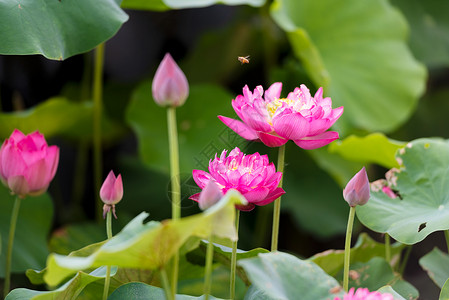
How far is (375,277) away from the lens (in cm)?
65

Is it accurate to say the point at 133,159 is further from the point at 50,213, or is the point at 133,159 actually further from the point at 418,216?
the point at 418,216

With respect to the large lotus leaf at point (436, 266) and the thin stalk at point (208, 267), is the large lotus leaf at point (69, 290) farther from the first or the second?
the large lotus leaf at point (436, 266)

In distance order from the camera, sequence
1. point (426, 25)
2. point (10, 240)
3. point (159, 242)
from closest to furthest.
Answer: point (159, 242)
point (10, 240)
point (426, 25)

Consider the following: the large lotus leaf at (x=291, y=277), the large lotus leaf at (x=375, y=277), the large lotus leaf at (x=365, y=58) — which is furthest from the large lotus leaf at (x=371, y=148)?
the large lotus leaf at (x=291, y=277)

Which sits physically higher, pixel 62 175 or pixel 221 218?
pixel 221 218

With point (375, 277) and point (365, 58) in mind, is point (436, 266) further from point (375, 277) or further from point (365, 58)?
point (365, 58)

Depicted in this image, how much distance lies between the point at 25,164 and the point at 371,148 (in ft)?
1.79

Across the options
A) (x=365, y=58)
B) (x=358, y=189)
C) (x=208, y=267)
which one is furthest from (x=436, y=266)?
(x=365, y=58)

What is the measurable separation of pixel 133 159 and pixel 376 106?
2.41ft

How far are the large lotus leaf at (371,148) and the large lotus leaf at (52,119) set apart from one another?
1.91ft

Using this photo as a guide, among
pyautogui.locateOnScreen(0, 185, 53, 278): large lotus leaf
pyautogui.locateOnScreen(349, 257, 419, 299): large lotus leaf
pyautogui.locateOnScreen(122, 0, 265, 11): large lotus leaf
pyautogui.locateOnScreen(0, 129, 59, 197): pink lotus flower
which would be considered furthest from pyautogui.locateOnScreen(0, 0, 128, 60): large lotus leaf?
pyautogui.locateOnScreen(349, 257, 419, 299): large lotus leaf

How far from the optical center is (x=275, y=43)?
1693 millimetres

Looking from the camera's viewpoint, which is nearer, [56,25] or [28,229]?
[56,25]

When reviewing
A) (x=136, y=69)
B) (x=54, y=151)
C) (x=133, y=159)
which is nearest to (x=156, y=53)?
(x=136, y=69)
